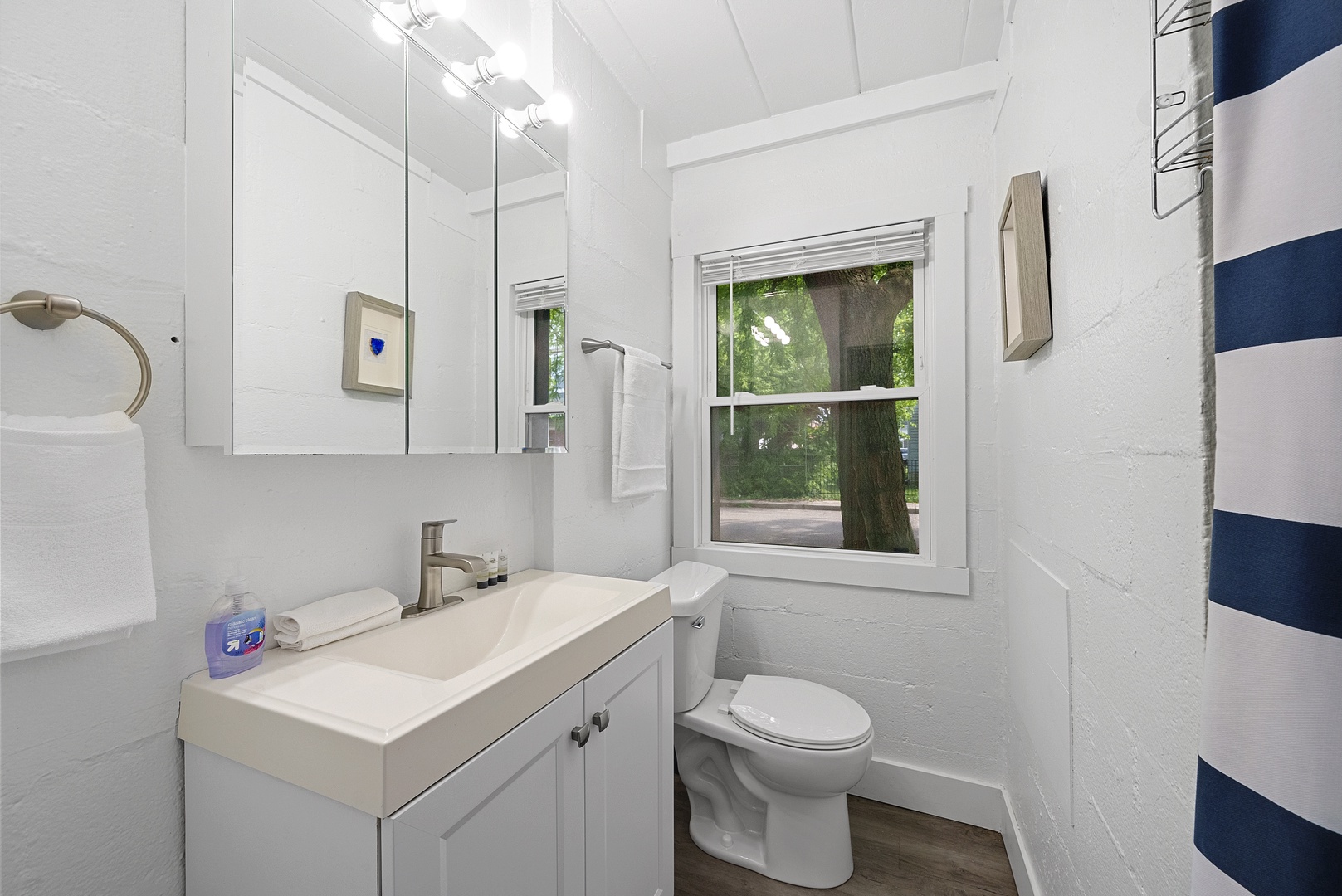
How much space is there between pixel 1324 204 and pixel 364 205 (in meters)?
1.19

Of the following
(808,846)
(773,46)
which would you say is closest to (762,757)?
(808,846)

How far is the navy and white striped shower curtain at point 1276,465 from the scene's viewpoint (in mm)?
362

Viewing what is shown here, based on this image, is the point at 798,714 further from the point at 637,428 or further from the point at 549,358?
the point at 549,358

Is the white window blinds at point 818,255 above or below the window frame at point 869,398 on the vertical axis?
above

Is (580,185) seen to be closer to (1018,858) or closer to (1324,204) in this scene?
(1324,204)

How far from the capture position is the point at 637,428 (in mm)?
1773

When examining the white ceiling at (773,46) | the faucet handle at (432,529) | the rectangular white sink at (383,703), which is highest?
the white ceiling at (773,46)

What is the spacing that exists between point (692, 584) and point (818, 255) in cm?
122

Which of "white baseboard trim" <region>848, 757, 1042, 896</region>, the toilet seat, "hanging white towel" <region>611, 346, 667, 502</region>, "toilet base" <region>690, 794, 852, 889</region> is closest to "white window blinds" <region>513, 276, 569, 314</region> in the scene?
"hanging white towel" <region>611, 346, 667, 502</region>

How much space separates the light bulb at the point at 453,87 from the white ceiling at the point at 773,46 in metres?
0.57

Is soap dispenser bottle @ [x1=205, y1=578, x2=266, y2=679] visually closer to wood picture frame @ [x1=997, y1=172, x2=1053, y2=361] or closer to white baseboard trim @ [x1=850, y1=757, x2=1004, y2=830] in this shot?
wood picture frame @ [x1=997, y1=172, x2=1053, y2=361]

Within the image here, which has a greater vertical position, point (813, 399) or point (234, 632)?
point (813, 399)

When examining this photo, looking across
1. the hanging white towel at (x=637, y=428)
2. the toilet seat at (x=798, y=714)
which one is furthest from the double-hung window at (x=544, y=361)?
the toilet seat at (x=798, y=714)

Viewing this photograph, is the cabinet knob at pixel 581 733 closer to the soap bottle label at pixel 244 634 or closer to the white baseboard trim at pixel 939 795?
the soap bottle label at pixel 244 634
